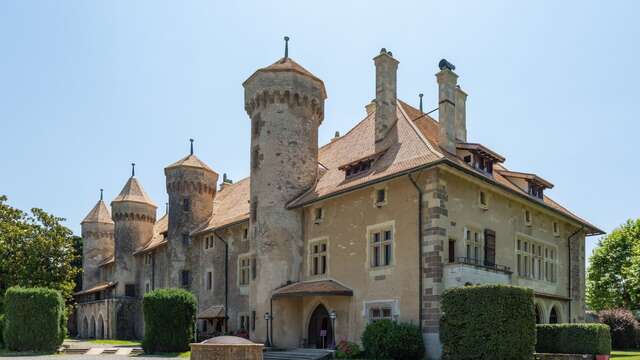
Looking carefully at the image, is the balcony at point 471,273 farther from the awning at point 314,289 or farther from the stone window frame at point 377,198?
the awning at point 314,289

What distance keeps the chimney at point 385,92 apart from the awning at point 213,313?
16520 millimetres

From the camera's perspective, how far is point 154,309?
112ft

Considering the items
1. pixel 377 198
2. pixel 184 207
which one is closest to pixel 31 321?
pixel 184 207

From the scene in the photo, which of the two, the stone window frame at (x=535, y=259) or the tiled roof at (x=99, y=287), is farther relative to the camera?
the tiled roof at (x=99, y=287)

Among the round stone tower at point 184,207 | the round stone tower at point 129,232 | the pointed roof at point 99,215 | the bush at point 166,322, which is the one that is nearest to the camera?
the bush at point 166,322

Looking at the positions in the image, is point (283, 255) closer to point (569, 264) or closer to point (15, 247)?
point (569, 264)

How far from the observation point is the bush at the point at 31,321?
114ft

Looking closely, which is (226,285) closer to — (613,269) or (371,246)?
(371,246)

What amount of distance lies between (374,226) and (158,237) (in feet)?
107

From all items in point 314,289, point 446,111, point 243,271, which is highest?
point 446,111

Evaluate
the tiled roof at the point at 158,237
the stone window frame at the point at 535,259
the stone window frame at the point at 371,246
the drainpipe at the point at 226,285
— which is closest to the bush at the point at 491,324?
the stone window frame at the point at 371,246

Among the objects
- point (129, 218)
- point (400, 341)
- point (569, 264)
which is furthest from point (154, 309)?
point (129, 218)

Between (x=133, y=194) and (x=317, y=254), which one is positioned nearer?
(x=317, y=254)

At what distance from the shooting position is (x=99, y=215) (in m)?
73.4
